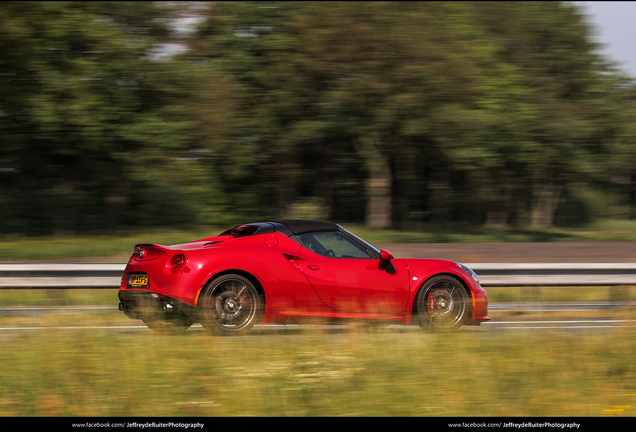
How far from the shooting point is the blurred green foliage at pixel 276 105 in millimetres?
21484

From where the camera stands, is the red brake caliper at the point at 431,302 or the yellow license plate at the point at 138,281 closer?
the yellow license plate at the point at 138,281

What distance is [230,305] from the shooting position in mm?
6531

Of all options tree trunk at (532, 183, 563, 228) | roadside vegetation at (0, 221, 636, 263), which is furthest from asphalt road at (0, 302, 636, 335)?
tree trunk at (532, 183, 563, 228)

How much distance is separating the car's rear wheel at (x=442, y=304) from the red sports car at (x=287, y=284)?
0.01 meters

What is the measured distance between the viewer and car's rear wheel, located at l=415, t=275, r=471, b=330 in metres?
6.98

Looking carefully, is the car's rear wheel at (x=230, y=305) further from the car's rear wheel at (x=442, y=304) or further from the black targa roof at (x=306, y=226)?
the car's rear wheel at (x=442, y=304)

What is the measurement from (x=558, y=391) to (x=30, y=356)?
151 inches

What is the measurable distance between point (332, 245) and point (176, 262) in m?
1.61

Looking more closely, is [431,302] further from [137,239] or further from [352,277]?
[137,239]

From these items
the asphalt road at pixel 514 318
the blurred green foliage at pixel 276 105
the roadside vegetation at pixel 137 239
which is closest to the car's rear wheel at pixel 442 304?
the asphalt road at pixel 514 318

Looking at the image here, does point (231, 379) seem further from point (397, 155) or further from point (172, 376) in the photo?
point (397, 155)

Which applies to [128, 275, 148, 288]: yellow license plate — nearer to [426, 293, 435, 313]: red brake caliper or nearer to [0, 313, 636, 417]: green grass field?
[0, 313, 636, 417]: green grass field

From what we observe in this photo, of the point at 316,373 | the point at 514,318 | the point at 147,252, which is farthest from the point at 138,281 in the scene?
the point at 514,318

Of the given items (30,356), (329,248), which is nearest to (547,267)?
(329,248)
